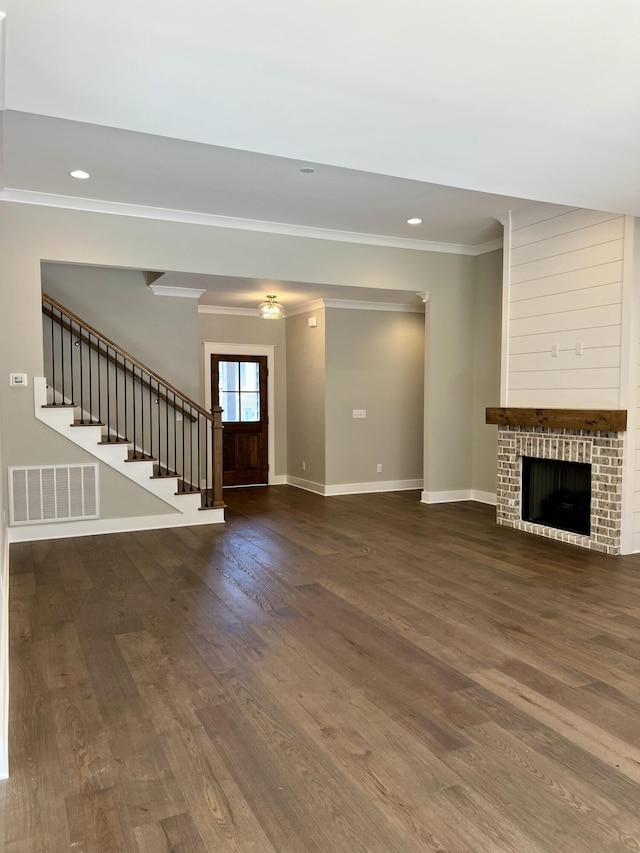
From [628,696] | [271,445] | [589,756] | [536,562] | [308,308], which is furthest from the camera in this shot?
[271,445]

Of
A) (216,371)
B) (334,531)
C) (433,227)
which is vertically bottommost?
(334,531)

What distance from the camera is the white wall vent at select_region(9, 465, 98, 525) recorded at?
5.57 m

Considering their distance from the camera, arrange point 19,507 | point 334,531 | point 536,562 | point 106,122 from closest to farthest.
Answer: point 106,122 → point 536,562 → point 19,507 → point 334,531

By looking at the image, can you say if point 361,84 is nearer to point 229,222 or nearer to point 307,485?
point 229,222

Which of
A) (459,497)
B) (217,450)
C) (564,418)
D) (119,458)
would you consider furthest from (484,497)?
(119,458)

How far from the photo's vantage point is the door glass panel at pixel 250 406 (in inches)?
361

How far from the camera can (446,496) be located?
766 centimetres

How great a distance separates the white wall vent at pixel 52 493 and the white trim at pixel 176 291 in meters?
2.48

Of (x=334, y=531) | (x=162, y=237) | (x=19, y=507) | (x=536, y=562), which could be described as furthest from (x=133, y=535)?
(x=536, y=562)

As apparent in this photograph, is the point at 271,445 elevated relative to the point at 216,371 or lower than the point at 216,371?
lower

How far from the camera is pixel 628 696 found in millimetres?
2730

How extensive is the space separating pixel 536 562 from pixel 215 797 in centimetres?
358

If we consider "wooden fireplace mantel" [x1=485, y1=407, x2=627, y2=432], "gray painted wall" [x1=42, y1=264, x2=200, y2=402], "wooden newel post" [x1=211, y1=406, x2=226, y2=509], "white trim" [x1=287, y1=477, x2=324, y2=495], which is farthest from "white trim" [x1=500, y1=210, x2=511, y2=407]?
"gray painted wall" [x1=42, y1=264, x2=200, y2=402]

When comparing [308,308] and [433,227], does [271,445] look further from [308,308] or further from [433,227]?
[433,227]
